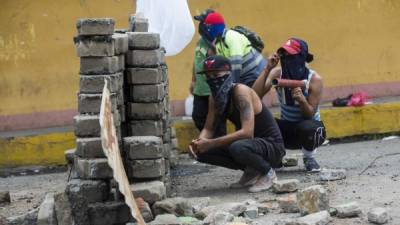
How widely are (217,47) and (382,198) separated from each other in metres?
2.50

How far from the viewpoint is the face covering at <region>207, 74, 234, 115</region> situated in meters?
7.14

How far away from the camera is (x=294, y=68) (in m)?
7.78

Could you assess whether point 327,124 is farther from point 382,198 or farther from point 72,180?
point 72,180

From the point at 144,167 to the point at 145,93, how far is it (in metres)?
0.73

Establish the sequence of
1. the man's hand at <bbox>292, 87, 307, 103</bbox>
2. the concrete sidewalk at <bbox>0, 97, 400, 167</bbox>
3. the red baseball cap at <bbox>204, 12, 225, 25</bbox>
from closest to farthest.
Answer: the man's hand at <bbox>292, 87, 307, 103</bbox> → the red baseball cap at <bbox>204, 12, 225, 25</bbox> → the concrete sidewalk at <bbox>0, 97, 400, 167</bbox>

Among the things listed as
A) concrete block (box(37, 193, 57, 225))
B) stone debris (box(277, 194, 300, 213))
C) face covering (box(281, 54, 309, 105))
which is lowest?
concrete block (box(37, 193, 57, 225))

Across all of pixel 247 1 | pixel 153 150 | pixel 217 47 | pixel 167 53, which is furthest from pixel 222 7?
pixel 153 150

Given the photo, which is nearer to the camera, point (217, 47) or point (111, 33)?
point (111, 33)

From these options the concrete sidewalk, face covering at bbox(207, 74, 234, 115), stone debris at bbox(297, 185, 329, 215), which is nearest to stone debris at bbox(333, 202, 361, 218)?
stone debris at bbox(297, 185, 329, 215)

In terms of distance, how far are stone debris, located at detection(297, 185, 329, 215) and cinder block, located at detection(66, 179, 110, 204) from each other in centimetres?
137

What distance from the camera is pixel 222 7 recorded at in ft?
35.4

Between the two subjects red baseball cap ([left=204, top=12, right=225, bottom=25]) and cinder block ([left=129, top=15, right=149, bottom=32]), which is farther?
red baseball cap ([left=204, top=12, right=225, bottom=25])

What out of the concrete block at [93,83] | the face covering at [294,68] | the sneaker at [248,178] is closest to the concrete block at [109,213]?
the concrete block at [93,83]

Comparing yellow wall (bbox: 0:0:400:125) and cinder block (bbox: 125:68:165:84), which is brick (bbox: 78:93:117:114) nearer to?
cinder block (bbox: 125:68:165:84)
